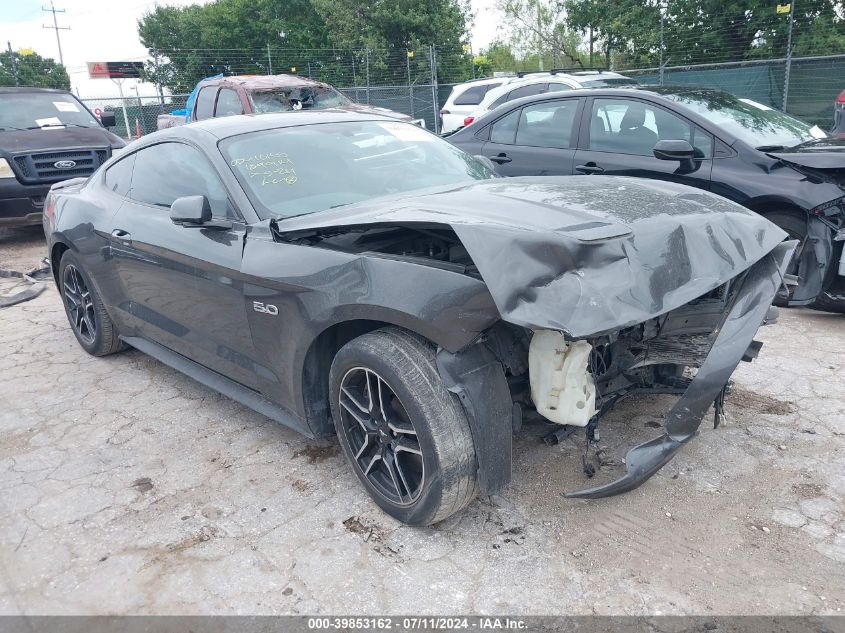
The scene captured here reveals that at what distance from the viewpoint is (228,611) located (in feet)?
7.79

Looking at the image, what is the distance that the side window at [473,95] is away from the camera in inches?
488

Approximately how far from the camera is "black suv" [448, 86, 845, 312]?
4520 millimetres

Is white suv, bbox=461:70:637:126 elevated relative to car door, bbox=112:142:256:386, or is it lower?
elevated

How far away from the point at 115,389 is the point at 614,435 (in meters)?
3.10

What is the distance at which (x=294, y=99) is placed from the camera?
10844mm

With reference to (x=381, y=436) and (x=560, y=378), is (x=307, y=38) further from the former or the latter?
(x=560, y=378)

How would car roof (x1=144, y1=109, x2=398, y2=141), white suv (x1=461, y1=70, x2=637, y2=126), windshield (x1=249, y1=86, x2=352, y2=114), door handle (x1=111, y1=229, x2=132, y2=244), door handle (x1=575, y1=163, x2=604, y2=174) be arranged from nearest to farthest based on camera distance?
car roof (x1=144, y1=109, x2=398, y2=141) → door handle (x1=111, y1=229, x2=132, y2=244) → door handle (x1=575, y1=163, x2=604, y2=174) → white suv (x1=461, y1=70, x2=637, y2=126) → windshield (x1=249, y1=86, x2=352, y2=114)

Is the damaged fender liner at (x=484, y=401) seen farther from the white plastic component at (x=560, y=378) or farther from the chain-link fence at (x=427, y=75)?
the chain-link fence at (x=427, y=75)

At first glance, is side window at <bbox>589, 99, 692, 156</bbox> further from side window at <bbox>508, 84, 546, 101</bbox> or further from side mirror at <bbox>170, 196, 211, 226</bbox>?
side window at <bbox>508, 84, 546, 101</bbox>

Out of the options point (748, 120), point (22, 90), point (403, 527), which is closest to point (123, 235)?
point (403, 527)

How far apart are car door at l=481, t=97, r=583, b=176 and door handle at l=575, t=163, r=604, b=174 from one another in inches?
5.0

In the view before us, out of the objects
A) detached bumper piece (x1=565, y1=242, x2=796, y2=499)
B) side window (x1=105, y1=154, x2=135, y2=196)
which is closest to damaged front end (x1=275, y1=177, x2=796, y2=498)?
detached bumper piece (x1=565, y1=242, x2=796, y2=499)

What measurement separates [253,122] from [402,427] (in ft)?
6.84

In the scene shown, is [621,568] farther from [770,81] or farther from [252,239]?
[770,81]
